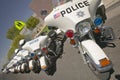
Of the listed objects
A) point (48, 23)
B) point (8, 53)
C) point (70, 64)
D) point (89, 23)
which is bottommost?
point (70, 64)

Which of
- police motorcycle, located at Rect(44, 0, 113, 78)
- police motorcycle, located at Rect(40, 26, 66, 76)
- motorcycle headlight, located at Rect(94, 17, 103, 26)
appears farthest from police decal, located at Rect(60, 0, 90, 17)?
police motorcycle, located at Rect(40, 26, 66, 76)

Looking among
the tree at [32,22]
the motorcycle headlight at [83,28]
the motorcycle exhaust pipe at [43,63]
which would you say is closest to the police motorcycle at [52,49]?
the motorcycle exhaust pipe at [43,63]

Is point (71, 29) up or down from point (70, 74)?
up

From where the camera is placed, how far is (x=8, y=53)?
5094 centimetres

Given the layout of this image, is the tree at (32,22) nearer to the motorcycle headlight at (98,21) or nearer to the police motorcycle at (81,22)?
the police motorcycle at (81,22)

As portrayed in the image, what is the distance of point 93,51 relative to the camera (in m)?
5.55

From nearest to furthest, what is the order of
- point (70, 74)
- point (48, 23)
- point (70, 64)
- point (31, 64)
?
point (48, 23), point (70, 74), point (70, 64), point (31, 64)

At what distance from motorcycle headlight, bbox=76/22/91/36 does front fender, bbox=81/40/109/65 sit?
0.31 metres

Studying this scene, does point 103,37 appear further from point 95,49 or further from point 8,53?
point 8,53

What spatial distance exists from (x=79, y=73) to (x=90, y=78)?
1.02 meters

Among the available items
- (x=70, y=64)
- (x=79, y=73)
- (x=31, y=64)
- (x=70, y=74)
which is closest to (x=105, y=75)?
(x=79, y=73)

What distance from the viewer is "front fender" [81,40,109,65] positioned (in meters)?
5.27

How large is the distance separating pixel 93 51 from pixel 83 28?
3.59ft

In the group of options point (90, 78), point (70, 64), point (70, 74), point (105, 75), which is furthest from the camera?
point (70, 64)
